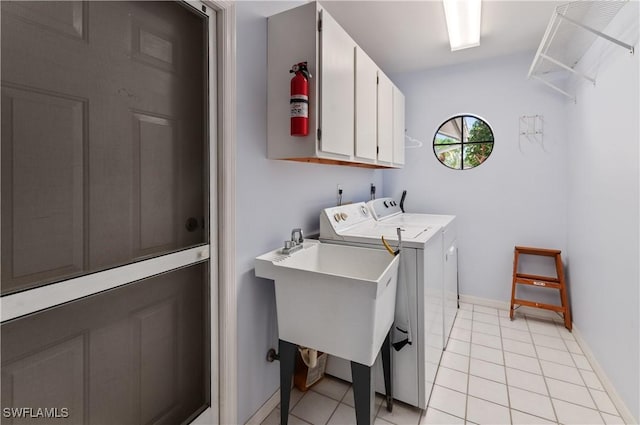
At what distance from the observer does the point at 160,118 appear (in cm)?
112

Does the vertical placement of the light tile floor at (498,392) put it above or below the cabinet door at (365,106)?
below

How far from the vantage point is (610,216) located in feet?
5.89

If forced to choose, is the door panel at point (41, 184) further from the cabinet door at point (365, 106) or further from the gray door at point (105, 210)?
the cabinet door at point (365, 106)

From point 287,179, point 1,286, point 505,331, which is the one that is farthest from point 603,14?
point 1,286

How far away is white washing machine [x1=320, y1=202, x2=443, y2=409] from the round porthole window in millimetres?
1635

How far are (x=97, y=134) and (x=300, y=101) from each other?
0.86 m

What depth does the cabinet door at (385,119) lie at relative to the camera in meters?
2.38

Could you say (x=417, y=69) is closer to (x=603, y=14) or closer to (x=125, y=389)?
Result: (x=603, y=14)

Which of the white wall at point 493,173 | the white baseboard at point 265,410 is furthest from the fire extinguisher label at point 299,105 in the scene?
the white wall at point 493,173

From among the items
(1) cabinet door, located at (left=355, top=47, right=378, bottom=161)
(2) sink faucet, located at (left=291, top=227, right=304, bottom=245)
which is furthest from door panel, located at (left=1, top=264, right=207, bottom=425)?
(1) cabinet door, located at (left=355, top=47, right=378, bottom=161)

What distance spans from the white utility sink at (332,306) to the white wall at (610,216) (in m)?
1.28

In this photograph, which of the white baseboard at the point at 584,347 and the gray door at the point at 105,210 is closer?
the gray door at the point at 105,210

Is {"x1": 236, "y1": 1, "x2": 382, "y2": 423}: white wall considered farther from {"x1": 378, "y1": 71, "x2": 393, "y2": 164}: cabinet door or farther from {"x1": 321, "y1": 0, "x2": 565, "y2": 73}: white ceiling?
{"x1": 378, "y1": 71, "x2": 393, "y2": 164}: cabinet door

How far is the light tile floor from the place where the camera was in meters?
1.64
